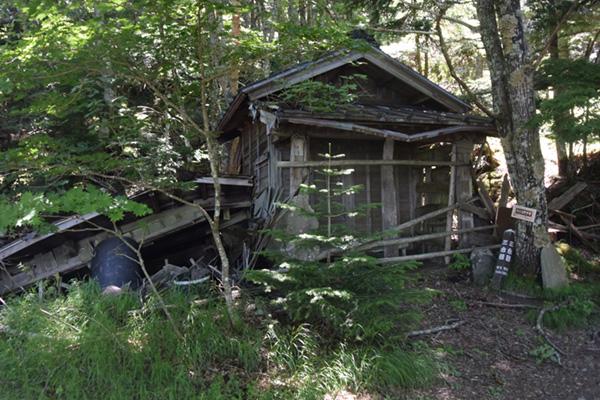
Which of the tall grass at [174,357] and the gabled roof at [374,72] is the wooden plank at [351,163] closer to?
the gabled roof at [374,72]

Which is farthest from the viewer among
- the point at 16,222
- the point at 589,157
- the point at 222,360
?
the point at 589,157

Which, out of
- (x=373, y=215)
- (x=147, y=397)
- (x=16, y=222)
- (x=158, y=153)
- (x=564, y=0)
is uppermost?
(x=564, y=0)

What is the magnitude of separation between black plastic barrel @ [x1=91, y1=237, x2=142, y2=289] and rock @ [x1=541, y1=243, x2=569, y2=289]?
6627mm

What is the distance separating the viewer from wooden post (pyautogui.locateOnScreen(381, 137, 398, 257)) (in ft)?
26.7

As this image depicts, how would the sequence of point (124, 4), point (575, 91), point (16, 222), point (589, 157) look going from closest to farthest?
point (16, 222) → point (124, 4) → point (575, 91) → point (589, 157)

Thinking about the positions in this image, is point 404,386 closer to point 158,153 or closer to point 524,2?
point 158,153

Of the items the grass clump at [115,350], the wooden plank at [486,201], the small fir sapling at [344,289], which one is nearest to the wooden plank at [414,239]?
the wooden plank at [486,201]

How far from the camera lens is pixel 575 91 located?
6086 mm

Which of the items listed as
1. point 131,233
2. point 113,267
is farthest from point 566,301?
point 131,233

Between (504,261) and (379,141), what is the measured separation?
136 inches

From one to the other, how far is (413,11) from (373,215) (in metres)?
4.68

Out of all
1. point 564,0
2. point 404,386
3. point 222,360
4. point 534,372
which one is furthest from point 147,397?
point 564,0

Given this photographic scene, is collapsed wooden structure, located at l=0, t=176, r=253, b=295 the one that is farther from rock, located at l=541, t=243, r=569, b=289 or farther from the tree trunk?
rock, located at l=541, t=243, r=569, b=289

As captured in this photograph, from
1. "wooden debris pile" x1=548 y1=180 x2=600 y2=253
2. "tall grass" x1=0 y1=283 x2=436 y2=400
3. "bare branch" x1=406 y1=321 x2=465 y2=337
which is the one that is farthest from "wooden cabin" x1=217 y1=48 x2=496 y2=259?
"tall grass" x1=0 y1=283 x2=436 y2=400
